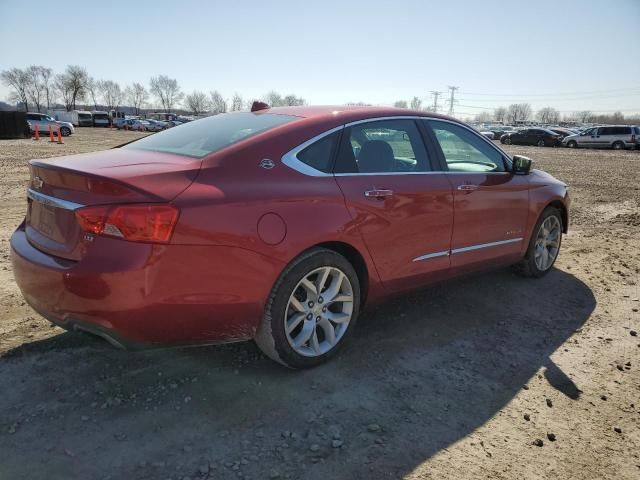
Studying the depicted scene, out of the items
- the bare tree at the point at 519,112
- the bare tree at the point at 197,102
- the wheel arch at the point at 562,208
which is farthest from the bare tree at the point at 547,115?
the wheel arch at the point at 562,208

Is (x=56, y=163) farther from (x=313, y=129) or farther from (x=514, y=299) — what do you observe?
(x=514, y=299)

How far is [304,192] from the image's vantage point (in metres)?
2.89

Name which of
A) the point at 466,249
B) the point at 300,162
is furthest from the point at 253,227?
the point at 466,249

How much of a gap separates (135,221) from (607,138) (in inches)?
1490

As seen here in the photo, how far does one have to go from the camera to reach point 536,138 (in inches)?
1501

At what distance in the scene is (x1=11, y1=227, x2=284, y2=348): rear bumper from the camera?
2.38 metres

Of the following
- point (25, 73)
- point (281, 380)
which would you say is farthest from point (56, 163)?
point (25, 73)

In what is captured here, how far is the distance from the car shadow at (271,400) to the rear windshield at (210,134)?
136 cm

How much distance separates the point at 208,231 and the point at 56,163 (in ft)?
3.54

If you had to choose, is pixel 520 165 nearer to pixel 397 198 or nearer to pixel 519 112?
pixel 397 198

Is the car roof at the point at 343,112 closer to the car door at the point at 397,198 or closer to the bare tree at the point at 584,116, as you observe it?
the car door at the point at 397,198

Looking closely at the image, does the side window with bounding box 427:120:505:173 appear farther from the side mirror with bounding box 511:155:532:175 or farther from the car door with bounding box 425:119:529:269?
the side mirror with bounding box 511:155:532:175

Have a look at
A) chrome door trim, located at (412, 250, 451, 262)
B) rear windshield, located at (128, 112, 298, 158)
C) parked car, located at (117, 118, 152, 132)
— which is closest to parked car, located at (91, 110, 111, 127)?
parked car, located at (117, 118, 152, 132)

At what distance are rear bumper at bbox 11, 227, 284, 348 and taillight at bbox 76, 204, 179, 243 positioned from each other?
0.14 ft
